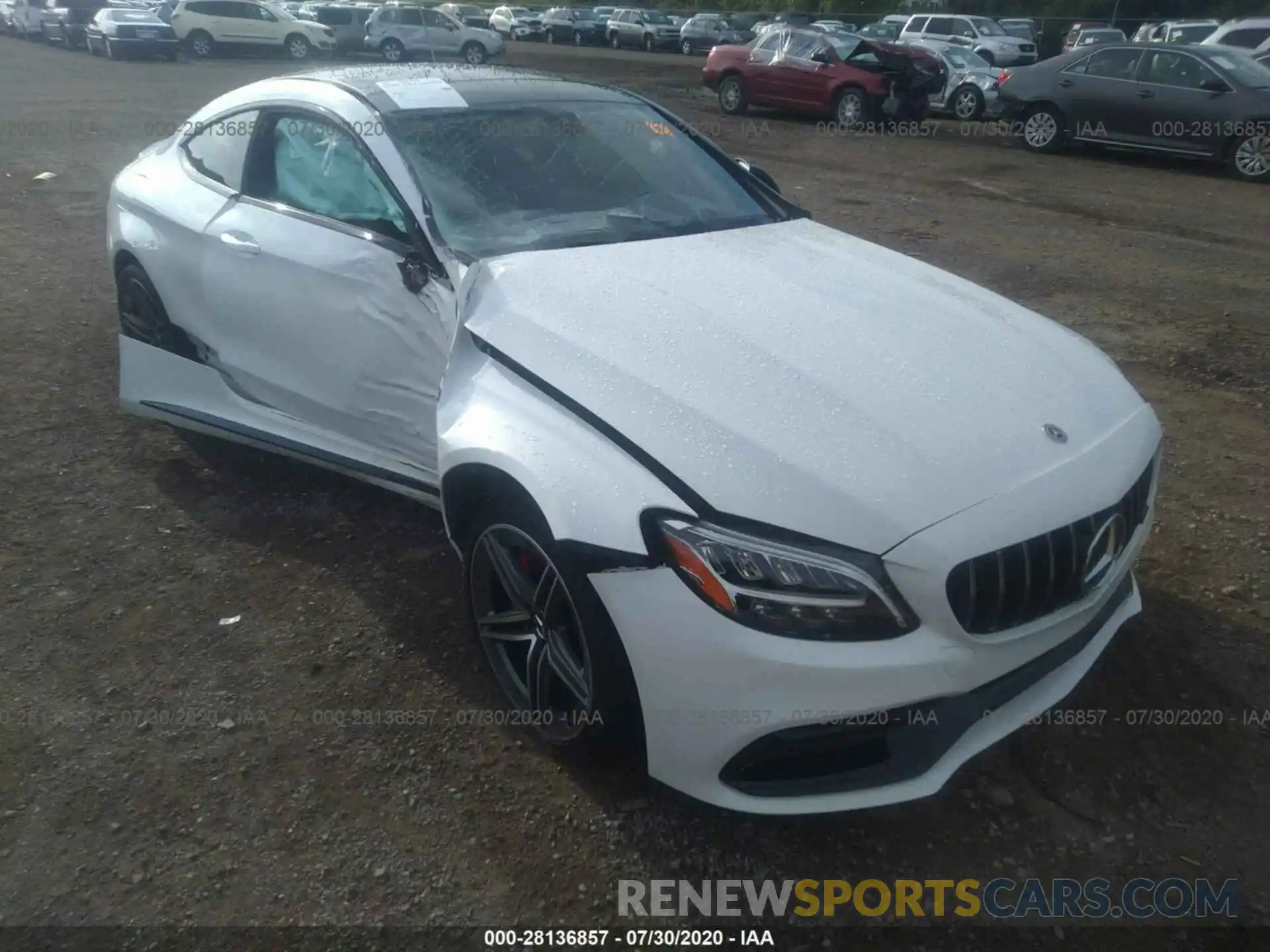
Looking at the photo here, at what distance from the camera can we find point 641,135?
13.6 feet

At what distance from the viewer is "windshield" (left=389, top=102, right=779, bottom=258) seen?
3.45 meters

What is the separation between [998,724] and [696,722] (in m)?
0.76

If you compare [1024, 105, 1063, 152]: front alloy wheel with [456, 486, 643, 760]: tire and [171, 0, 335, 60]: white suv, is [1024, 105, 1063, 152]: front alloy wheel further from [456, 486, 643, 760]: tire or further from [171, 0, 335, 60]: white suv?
Result: [171, 0, 335, 60]: white suv

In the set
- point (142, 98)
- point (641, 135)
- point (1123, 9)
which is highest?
point (1123, 9)

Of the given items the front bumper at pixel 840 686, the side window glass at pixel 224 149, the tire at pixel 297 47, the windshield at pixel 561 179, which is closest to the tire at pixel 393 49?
the tire at pixel 297 47

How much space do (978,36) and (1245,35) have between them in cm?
739

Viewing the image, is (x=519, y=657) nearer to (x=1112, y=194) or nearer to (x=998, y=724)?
(x=998, y=724)

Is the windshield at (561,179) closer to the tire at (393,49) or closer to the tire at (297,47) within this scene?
the tire at (393,49)

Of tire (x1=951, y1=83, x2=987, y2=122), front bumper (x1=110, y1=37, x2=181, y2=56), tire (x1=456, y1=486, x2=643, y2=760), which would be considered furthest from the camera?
→ front bumper (x1=110, y1=37, x2=181, y2=56)

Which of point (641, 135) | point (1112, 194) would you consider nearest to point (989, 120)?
point (1112, 194)

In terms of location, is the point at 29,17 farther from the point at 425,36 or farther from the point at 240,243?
the point at 240,243

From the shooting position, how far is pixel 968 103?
62.1 feet

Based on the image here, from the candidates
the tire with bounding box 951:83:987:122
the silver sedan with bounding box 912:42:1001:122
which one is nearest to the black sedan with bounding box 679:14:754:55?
the silver sedan with bounding box 912:42:1001:122

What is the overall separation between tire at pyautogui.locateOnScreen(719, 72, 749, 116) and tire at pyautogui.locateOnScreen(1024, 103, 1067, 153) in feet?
16.7
